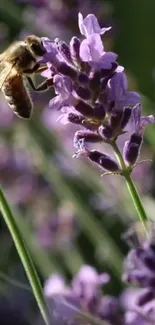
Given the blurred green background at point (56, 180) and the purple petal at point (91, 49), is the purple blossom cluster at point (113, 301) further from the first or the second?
the blurred green background at point (56, 180)

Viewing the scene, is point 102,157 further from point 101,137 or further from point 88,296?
point 88,296

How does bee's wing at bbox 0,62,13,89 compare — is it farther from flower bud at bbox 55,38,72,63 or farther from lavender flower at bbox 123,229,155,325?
lavender flower at bbox 123,229,155,325

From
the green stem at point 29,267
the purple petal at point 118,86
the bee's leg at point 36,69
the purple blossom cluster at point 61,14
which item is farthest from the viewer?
the purple blossom cluster at point 61,14

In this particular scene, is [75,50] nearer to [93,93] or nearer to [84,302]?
[93,93]

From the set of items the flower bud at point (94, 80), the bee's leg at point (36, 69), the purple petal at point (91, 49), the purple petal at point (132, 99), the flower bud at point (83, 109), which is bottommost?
the purple petal at point (132, 99)

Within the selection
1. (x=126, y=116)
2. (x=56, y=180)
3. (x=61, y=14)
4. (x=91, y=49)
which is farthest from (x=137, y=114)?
(x=56, y=180)

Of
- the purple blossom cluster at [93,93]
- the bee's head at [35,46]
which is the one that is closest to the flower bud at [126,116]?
the purple blossom cluster at [93,93]
